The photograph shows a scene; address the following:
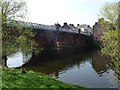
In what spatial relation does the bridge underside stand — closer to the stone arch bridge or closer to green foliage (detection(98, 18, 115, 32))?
the stone arch bridge

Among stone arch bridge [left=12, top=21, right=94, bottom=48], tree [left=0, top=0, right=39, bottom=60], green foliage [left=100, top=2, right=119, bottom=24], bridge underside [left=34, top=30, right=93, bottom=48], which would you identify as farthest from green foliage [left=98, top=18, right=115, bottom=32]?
bridge underside [left=34, top=30, right=93, bottom=48]

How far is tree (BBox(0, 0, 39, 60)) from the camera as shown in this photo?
1026 inches

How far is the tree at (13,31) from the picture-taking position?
1026 inches

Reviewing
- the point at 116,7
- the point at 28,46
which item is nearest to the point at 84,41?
the point at 28,46

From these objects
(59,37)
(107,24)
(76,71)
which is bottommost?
(76,71)

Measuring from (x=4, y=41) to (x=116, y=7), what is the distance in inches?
460

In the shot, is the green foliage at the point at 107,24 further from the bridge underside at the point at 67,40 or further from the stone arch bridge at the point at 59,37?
the bridge underside at the point at 67,40

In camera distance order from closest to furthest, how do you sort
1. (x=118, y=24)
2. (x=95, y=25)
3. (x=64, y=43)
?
(x=118, y=24) → (x=64, y=43) → (x=95, y=25)

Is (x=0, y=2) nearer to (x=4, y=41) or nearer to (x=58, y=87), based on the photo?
(x=4, y=41)

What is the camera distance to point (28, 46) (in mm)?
28672

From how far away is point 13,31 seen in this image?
28.0m

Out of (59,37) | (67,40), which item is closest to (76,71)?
(59,37)

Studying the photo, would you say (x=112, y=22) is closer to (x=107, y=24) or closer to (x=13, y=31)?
(x=107, y=24)

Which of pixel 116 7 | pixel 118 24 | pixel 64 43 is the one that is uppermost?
pixel 116 7
